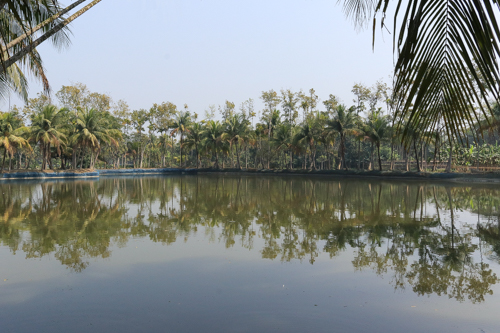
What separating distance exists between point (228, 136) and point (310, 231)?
3010 centimetres

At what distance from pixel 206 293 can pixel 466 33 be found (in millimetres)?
3597

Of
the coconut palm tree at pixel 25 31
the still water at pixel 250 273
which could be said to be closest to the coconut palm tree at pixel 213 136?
the still water at pixel 250 273

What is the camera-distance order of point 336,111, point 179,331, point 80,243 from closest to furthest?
1. point 179,331
2. point 80,243
3. point 336,111

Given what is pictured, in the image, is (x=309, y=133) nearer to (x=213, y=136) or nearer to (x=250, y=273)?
(x=213, y=136)

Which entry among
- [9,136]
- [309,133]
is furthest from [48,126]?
[309,133]

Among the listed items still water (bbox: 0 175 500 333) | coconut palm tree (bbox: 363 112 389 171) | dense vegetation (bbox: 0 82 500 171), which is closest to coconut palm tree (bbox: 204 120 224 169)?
dense vegetation (bbox: 0 82 500 171)

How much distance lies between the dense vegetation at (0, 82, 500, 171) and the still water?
17.9 meters

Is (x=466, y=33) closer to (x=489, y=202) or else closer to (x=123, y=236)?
(x=123, y=236)

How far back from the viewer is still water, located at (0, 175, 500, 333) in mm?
3533

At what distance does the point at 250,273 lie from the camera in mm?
4941

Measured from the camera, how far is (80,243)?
661cm

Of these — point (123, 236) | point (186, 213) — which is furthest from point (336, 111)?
point (123, 236)

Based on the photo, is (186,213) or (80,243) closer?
(80,243)

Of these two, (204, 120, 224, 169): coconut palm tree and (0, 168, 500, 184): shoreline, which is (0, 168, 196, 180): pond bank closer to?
(0, 168, 500, 184): shoreline
